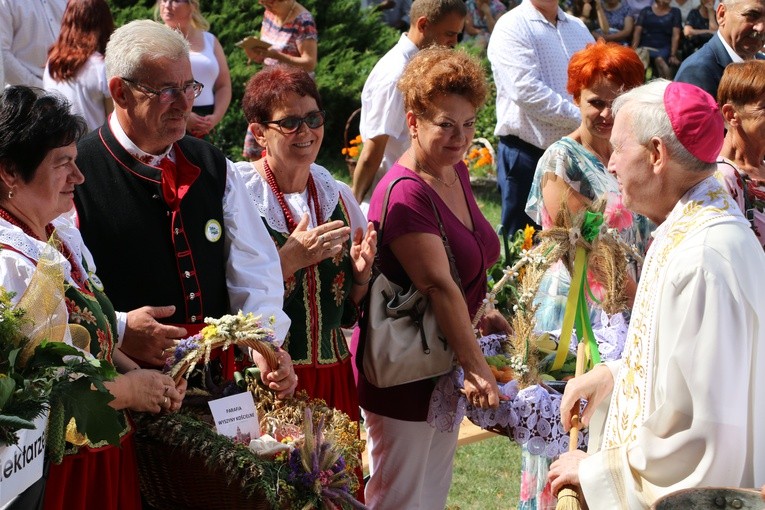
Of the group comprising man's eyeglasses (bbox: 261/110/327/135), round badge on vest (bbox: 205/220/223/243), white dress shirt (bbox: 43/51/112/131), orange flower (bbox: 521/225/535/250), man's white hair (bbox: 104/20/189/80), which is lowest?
orange flower (bbox: 521/225/535/250)

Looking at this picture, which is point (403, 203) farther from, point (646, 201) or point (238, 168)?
point (646, 201)

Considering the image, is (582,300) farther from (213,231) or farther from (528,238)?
(528,238)

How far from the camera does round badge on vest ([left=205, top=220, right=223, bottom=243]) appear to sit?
11.7 ft

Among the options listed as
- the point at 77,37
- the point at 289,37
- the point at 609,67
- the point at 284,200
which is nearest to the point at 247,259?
the point at 284,200

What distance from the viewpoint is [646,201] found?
2.92 meters

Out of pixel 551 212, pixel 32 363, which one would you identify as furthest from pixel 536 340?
pixel 32 363

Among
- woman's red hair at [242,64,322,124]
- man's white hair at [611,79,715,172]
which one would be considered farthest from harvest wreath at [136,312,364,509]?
man's white hair at [611,79,715,172]

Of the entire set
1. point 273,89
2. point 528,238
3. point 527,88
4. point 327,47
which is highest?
point 273,89

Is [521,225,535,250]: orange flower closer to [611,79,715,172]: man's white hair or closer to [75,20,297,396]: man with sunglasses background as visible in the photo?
[75,20,297,396]: man with sunglasses background

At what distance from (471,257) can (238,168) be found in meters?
0.98

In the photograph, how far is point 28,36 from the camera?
21.0 ft

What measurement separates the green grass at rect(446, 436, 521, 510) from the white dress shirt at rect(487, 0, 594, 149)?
6.79ft

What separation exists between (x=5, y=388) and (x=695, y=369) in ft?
5.50

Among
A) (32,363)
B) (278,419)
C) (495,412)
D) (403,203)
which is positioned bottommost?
(495,412)
